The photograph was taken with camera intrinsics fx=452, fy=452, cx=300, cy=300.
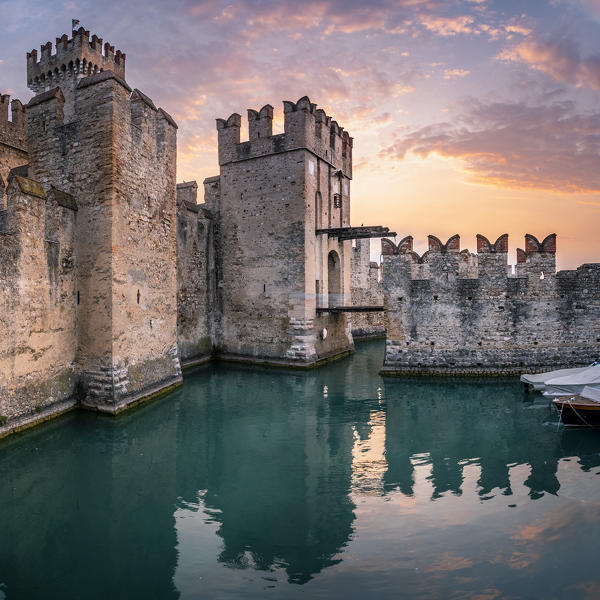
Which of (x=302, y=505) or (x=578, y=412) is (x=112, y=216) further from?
(x=578, y=412)

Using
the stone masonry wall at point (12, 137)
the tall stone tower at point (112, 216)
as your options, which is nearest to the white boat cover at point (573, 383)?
the tall stone tower at point (112, 216)

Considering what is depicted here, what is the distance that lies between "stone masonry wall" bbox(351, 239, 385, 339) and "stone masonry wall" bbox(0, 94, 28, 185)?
631 inches

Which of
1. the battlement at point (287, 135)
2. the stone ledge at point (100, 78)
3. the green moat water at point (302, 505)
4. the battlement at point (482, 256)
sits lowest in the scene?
the green moat water at point (302, 505)

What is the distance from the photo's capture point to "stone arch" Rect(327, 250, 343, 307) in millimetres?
19422

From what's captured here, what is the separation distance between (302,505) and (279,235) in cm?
1196

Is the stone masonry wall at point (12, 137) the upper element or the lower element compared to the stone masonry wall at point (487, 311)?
upper

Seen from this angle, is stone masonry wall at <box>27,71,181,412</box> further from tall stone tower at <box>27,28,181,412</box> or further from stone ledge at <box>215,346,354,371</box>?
stone ledge at <box>215,346,354,371</box>

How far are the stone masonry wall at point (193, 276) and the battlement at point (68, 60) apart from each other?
25.4 ft

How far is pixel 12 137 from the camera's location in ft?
51.9

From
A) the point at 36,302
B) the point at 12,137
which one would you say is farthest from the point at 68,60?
the point at 36,302

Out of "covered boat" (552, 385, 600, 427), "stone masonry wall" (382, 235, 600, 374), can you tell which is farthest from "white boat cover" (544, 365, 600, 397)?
"stone masonry wall" (382, 235, 600, 374)

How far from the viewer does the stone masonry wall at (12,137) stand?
50.8 ft

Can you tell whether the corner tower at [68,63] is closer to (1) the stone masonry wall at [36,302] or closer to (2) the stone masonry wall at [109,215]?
(2) the stone masonry wall at [109,215]

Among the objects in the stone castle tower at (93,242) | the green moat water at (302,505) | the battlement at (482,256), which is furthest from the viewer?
the battlement at (482,256)
